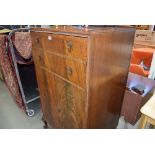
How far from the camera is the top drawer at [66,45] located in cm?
Result: 75

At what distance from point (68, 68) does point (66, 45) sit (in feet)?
0.48

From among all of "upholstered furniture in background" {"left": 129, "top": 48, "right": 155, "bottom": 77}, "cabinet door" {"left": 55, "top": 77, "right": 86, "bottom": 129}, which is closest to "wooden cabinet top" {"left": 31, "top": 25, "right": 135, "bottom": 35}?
"cabinet door" {"left": 55, "top": 77, "right": 86, "bottom": 129}

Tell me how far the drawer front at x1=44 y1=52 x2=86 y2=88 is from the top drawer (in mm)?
47

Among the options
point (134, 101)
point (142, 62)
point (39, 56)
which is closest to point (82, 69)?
point (39, 56)

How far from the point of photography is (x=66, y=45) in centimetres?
84

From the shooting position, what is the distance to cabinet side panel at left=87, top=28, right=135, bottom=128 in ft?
2.61

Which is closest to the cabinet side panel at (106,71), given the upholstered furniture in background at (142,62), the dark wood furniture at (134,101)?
the dark wood furniture at (134,101)

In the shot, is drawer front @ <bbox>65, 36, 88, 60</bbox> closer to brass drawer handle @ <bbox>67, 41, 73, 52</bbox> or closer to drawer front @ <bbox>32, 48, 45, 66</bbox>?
brass drawer handle @ <bbox>67, 41, 73, 52</bbox>
